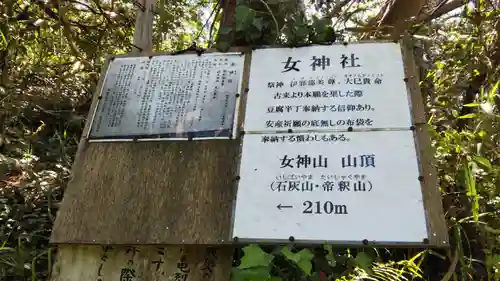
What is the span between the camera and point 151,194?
2.29 m

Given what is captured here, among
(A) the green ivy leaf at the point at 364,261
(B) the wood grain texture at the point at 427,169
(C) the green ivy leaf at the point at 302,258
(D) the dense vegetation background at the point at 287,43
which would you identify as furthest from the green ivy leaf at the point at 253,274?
(B) the wood grain texture at the point at 427,169

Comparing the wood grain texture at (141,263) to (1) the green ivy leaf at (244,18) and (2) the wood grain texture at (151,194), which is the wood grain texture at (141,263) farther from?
(1) the green ivy leaf at (244,18)

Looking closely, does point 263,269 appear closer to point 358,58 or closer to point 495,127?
point 358,58

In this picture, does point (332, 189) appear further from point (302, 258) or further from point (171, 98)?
point (171, 98)

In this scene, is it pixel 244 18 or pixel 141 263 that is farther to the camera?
pixel 244 18

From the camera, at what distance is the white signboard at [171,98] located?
8.09ft

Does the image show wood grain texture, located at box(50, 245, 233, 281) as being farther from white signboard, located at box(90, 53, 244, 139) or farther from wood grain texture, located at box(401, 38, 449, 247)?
wood grain texture, located at box(401, 38, 449, 247)

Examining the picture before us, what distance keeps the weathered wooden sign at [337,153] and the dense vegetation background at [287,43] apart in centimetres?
14

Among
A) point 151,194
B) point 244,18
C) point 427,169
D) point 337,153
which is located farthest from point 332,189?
point 244,18

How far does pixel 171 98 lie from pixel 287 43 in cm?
76

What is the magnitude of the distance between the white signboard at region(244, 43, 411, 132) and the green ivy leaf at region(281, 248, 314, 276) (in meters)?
0.66

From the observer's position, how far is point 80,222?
2.28 metres

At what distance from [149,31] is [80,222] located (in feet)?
5.83

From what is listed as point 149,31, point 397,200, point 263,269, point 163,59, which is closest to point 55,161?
point 149,31
